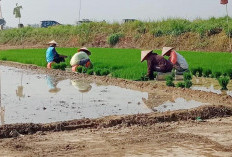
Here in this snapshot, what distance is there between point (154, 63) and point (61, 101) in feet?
12.4

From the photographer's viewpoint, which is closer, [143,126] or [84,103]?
[143,126]

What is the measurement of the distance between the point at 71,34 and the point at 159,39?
30.1 ft

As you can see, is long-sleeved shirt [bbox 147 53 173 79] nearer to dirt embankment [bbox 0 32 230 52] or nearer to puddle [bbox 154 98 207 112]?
puddle [bbox 154 98 207 112]

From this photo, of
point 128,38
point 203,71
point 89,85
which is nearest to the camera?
point 89,85

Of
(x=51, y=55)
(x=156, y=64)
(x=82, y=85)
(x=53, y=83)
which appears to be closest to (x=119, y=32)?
(x=51, y=55)

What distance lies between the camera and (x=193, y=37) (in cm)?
2652

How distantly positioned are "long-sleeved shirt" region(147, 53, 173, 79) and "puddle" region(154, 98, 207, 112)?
2862 millimetres

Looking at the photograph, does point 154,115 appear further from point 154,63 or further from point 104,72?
point 104,72

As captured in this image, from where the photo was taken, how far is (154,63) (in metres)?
11.9

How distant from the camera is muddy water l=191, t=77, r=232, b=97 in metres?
9.99

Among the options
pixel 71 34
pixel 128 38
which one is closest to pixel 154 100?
pixel 128 38

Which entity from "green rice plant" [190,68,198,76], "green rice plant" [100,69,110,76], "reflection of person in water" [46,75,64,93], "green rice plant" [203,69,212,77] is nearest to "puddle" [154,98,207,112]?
"reflection of person in water" [46,75,64,93]

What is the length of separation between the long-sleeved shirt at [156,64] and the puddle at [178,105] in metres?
2.86

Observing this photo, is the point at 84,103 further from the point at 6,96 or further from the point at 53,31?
the point at 53,31
